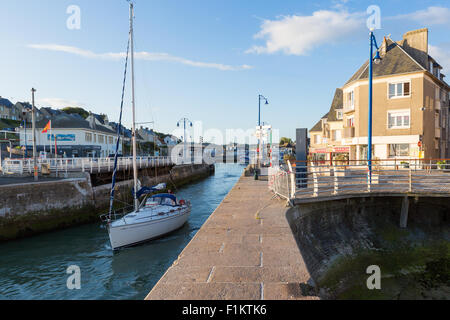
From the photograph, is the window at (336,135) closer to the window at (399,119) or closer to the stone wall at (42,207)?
the window at (399,119)

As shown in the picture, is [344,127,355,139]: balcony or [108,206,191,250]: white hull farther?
[344,127,355,139]: balcony

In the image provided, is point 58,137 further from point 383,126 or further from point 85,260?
point 383,126

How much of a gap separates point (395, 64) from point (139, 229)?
2615 cm

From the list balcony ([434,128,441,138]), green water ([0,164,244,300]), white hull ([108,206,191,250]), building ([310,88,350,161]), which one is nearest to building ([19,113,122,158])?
green water ([0,164,244,300])

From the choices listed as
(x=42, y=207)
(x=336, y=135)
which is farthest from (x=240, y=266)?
(x=336, y=135)

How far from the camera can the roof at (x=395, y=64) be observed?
24.9 metres

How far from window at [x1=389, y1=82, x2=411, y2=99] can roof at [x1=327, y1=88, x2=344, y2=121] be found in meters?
12.4

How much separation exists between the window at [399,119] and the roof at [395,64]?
3501mm

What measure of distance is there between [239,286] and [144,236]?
9.96m

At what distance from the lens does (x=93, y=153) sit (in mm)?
49344

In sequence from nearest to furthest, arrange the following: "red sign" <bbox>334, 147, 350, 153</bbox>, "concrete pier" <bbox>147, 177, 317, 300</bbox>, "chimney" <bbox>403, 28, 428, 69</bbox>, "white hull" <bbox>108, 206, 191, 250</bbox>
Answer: "concrete pier" <bbox>147, 177, 317, 300</bbox> < "white hull" <bbox>108, 206, 191, 250</bbox> < "chimney" <bbox>403, 28, 428, 69</bbox> < "red sign" <bbox>334, 147, 350, 153</bbox>

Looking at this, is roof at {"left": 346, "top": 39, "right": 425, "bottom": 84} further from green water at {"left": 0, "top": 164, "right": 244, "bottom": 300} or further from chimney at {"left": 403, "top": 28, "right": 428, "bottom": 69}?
green water at {"left": 0, "top": 164, "right": 244, "bottom": 300}

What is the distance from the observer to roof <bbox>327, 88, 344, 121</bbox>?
3884 centimetres

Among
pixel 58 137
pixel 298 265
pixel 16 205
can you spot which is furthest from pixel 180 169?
pixel 298 265
